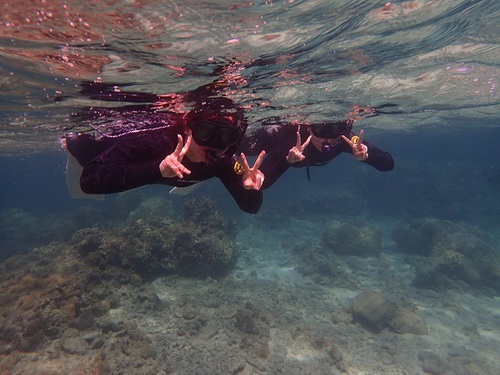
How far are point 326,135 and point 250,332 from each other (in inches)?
280

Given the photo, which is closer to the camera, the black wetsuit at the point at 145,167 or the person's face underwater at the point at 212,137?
the black wetsuit at the point at 145,167

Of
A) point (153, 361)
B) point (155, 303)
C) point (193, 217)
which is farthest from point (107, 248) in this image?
point (193, 217)

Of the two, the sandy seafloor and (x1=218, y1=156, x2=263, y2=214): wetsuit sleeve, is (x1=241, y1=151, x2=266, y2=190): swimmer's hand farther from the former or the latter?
the sandy seafloor

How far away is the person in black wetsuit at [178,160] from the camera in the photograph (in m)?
3.56

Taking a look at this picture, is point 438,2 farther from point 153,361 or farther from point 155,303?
point 155,303

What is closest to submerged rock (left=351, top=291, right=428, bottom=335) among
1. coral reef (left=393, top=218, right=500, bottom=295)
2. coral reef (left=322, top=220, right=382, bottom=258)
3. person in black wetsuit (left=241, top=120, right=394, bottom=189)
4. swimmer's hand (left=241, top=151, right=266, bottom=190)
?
coral reef (left=393, top=218, right=500, bottom=295)

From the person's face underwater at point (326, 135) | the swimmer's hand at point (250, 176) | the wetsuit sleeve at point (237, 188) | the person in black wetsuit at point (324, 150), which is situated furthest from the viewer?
the person's face underwater at point (326, 135)

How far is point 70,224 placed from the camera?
24.9 metres

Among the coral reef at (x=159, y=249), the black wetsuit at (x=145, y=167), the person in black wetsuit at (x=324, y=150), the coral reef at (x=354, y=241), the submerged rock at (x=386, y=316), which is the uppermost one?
the black wetsuit at (x=145, y=167)

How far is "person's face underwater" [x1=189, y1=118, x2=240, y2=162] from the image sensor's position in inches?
170

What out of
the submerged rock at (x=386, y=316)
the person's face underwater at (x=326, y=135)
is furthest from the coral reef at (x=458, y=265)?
the person's face underwater at (x=326, y=135)

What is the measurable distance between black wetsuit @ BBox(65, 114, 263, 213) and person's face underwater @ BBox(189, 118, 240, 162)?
208mm

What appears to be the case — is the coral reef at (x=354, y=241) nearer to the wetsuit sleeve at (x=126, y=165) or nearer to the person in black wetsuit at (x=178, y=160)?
the person in black wetsuit at (x=178, y=160)

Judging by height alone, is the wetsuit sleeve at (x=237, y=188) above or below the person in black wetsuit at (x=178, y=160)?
below
